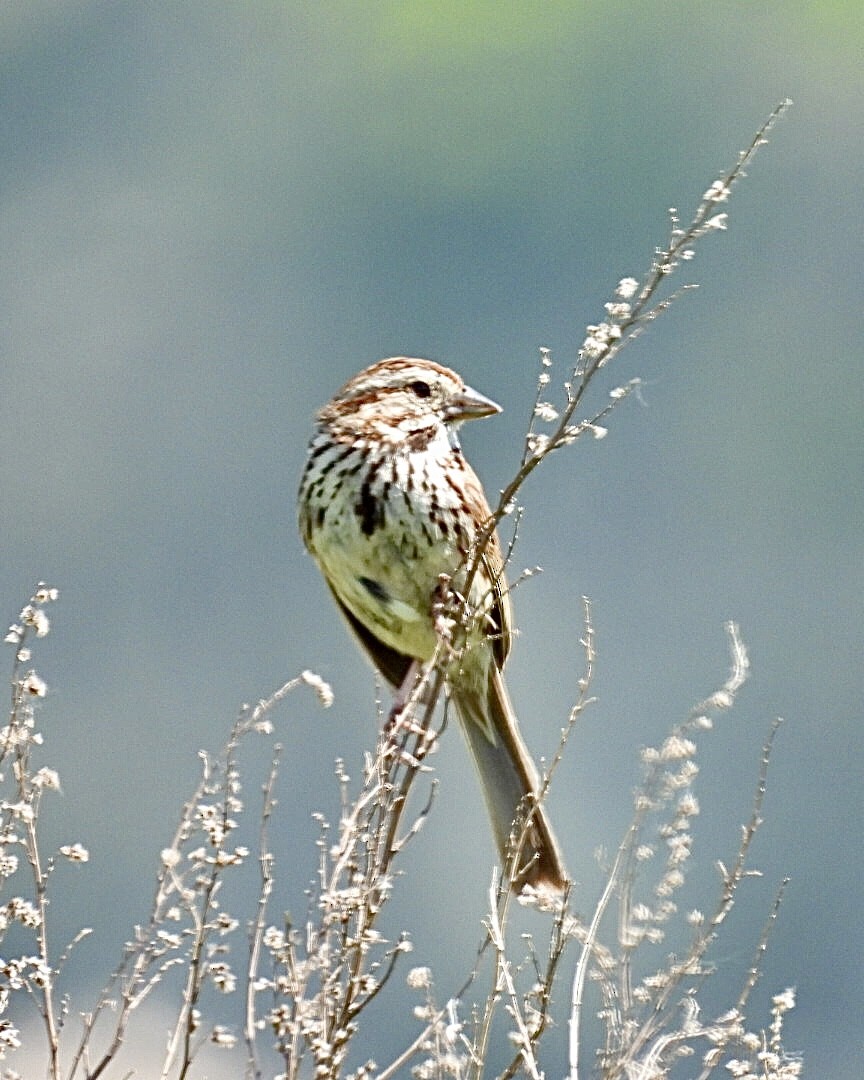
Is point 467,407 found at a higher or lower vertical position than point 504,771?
higher

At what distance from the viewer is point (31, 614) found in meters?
2.55

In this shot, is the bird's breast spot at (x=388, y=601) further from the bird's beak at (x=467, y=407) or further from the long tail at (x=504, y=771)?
the bird's beak at (x=467, y=407)

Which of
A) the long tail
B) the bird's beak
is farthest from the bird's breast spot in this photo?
the bird's beak

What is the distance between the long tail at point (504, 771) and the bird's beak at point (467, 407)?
27.1 inches

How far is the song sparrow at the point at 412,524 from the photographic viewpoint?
4047 mm

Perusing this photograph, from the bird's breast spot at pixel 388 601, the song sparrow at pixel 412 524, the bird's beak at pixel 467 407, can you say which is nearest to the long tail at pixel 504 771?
the song sparrow at pixel 412 524

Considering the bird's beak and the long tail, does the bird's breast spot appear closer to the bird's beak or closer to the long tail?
the long tail

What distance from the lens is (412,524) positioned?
159 inches

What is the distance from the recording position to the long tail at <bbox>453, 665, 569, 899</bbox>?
3.78m

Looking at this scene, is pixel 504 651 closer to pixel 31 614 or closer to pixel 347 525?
pixel 347 525

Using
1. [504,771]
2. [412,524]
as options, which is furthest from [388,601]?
[504,771]

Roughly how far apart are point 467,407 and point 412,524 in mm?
431

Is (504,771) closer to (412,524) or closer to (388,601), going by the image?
(388,601)

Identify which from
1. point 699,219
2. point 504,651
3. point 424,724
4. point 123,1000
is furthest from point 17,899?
point 504,651
